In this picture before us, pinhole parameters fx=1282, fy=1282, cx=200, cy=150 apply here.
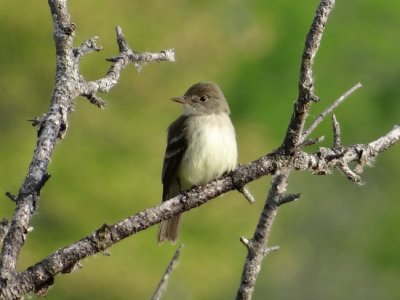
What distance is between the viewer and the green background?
13.7 meters

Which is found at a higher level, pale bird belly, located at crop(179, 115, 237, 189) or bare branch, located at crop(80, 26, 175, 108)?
pale bird belly, located at crop(179, 115, 237, 189)

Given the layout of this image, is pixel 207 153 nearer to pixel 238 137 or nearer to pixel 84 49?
pixel 84 49

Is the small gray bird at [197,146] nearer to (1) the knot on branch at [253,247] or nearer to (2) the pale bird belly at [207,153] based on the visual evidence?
(2) the pale bird belly at [207,153]

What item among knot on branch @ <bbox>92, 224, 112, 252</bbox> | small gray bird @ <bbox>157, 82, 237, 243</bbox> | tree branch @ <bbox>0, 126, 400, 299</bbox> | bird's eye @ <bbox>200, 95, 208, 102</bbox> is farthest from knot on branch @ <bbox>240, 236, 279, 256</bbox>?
bird's eye @ <bbox>200, 95, 208, 102</bbox>

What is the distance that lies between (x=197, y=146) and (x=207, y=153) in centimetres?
14

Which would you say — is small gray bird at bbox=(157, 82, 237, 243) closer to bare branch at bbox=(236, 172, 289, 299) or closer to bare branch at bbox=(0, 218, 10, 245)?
bare branch at bbox=(236, 172, 289, 299)

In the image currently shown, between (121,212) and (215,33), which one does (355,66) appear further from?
(121,212)

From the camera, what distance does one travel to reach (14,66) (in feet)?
49.5

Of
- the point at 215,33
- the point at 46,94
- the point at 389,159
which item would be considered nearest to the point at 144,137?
the point at 46,94

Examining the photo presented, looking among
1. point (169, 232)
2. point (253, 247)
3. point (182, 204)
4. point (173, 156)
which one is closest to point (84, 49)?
point (182, 204)

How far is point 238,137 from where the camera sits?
1539 cm

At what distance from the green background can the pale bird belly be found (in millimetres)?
5972

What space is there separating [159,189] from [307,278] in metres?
2.74

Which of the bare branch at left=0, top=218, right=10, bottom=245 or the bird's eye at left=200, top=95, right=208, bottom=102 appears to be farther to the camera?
the bird's eye at left=200, top=95, right=208, bottom=102
